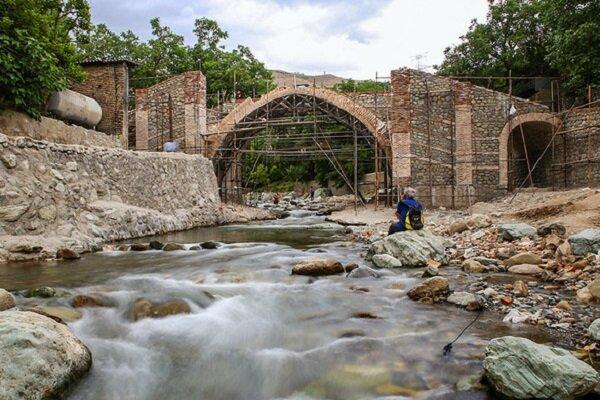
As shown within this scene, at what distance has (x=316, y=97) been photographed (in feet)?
67.7

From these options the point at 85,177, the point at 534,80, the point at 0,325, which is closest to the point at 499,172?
the point at 534,80

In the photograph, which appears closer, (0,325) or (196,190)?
(0,325)

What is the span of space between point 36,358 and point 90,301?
2110mm

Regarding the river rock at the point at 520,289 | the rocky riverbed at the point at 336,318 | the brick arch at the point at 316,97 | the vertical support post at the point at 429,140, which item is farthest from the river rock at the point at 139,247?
the vertical support post at the point at 429,140

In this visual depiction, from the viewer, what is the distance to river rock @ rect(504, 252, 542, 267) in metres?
6.83

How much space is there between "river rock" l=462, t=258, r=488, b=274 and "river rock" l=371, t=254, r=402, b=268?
40.0 inches

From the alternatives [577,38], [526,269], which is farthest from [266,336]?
[577,38]

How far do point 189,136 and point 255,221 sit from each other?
5.34 metres

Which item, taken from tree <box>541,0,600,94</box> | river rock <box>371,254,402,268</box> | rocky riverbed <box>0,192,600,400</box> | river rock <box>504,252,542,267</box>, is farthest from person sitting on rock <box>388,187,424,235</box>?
tree <box>541,0,600,94</box>

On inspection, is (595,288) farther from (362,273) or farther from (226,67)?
(226,67)

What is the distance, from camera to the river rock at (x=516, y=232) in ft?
27.3

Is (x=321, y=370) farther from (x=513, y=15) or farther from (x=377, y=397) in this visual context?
(x=513, y=15)

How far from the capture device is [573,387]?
301 cm

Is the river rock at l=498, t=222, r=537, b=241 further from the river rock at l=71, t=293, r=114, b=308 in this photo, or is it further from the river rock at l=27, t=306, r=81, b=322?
the river rock at l=27, t=306, r=81, b=322
